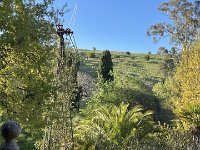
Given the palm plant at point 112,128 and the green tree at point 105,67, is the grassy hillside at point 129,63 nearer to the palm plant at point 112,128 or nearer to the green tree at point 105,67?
the green tree at point 105,67

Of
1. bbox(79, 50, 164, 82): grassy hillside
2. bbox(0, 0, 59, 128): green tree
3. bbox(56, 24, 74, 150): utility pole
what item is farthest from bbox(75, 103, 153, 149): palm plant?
bbox(79, 50, 164, 82): grassy hillside

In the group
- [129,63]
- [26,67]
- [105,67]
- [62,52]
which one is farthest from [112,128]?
[129,63]

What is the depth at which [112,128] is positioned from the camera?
15.6 m

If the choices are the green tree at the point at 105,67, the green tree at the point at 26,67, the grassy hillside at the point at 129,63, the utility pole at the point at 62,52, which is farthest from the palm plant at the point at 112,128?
the grassy hillside at the point at 129,63

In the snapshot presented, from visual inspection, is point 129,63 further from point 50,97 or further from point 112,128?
point 50,97

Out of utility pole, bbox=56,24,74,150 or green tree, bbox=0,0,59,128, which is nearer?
green tree, bbox=0,0,59,128

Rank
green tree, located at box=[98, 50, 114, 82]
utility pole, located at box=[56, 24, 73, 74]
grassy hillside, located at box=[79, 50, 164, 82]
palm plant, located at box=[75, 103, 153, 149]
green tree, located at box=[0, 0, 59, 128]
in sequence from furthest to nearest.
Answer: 1. grassy hillside, located at box=[79, 50, 164, 82]
2. green tree, located at box=[98, 50, 114, 82]
3. palm plant, located at box=[75, 103, 153, 149]
4. utility pole, located at box=[56, 24, 73, 74]
5. green tree, located at box=[0, 0, 59, 128]

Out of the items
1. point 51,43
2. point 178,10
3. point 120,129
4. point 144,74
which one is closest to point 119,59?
point 178,10

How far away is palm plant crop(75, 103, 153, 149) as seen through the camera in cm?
1356

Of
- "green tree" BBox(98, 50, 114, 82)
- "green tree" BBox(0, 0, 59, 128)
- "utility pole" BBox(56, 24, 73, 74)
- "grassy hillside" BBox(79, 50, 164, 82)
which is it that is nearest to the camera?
"green tree" BBox(0, 0, 59, 128)

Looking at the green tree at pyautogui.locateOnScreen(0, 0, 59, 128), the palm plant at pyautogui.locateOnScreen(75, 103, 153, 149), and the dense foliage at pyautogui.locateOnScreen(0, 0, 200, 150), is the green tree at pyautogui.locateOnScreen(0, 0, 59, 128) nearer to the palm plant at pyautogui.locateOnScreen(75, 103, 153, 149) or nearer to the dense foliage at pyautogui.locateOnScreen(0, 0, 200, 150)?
the dense foliage at pyautogui.locateOnScreen(0, 0, 200, 150)

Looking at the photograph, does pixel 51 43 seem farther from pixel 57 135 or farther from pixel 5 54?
pixel 57 135

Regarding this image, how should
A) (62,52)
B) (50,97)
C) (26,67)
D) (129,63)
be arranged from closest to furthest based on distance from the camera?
(26,67) → (50,97) → (62,52) → (129,63)

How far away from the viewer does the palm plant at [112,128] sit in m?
13.6
